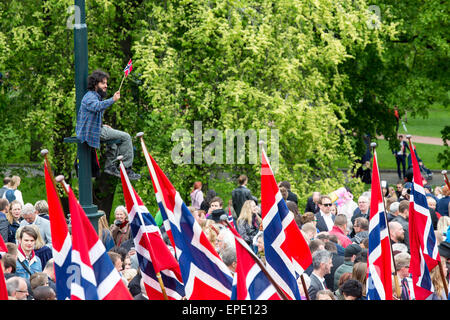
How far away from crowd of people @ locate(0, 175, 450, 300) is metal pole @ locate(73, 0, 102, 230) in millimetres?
848

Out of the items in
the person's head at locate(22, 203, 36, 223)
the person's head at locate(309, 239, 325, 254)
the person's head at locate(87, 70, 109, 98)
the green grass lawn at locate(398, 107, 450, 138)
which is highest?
the person's head at locate(87, 70, 109, 98)

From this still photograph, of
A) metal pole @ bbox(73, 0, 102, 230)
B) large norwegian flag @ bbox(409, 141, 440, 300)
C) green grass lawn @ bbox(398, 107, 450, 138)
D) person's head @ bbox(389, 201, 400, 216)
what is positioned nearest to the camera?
metal pole @ bbox(73, 0, 102, 230)

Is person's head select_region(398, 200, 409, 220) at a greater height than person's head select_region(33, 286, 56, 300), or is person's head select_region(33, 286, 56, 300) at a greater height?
person's head select_region(33, 286, 56, 300)

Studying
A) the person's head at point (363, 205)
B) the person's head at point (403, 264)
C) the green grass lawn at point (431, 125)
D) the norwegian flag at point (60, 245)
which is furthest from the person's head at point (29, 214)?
the green grass lawn at point (431, 125)

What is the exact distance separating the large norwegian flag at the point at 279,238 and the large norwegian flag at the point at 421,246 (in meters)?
1.27

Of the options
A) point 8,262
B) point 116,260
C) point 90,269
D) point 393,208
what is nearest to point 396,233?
point 393,208

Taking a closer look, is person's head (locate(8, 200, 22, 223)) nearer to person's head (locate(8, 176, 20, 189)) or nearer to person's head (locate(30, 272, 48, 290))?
person's head (locate(8, 176, 20, 189))

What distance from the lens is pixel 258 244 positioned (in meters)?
10.2

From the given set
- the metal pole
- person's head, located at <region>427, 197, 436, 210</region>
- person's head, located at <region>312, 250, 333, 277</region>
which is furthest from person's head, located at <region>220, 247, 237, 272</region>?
person's head, located at <region>427, 197, 436, 210</region>

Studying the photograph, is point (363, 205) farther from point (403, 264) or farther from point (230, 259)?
point (230, 259)

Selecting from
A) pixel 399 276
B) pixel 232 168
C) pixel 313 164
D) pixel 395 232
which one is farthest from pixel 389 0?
pixel 399 276

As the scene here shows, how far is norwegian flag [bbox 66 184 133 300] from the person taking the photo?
636 centimetres

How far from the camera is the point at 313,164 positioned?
53.5 ft

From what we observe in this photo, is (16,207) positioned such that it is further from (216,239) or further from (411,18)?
(411,18)
